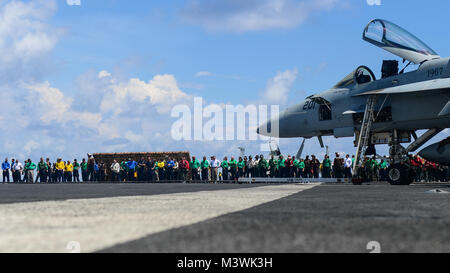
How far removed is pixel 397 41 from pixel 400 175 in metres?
4.65

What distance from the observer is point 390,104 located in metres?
19.8

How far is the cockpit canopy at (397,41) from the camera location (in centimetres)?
1970

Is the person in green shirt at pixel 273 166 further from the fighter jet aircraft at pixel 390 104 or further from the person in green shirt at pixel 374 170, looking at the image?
the fighter jet aircraft at pixel 390 104

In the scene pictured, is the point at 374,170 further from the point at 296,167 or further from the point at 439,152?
the point at 439,152

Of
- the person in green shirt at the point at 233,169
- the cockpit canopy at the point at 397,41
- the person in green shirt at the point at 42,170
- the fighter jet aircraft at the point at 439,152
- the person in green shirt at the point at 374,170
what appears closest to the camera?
the fighter jet aircraft at the point at 439,152

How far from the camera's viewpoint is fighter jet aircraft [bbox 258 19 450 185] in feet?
61.1

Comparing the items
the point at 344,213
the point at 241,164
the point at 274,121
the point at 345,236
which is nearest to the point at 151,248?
the point at 345,236

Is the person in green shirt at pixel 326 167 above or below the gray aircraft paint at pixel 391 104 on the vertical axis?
below

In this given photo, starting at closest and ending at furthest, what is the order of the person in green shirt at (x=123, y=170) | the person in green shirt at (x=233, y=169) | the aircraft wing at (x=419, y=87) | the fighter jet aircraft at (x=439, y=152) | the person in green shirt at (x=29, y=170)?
the aircraft wing at (x=419, y=87), the fighter jet aircraft at (x=439, y=152), the person in green shirt at (x=233, y=169), the person in green shirt at (x=123, y=170), the person in green shirt at (x=29, y=170)

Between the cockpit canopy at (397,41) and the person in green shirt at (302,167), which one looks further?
the person in green shirt at (302,167)

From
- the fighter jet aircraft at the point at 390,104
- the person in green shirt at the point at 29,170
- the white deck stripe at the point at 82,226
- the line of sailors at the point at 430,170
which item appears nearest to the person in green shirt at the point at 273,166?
the line of sailors at the point at 430,170

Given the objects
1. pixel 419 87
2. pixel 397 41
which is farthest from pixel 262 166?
pixel 419 87

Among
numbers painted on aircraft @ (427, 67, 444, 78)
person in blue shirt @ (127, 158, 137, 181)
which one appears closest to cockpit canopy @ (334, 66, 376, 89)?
numbers painted on aircraft @ (427, 67, 444, 78)

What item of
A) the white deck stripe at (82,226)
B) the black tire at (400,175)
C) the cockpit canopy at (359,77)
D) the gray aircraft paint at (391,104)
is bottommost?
the white deck stripe at (82,226)
